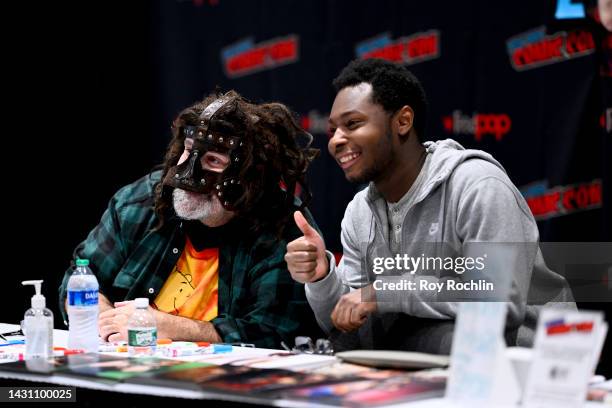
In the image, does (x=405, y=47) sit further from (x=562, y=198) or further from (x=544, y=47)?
(x=562, y=198)

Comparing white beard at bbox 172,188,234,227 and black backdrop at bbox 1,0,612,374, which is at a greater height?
black backdrop at bbox 1,0,612,374

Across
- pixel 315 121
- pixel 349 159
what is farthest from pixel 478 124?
pixel 349 159

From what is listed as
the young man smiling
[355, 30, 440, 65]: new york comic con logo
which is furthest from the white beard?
[355, 30, 440, 65]: new york comic con logo

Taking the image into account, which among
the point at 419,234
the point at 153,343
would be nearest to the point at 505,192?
the point at 419,234

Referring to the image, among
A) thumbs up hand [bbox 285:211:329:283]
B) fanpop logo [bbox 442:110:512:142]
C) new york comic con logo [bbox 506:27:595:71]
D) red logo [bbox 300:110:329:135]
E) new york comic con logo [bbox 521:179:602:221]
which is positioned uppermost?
new york comic con logo [bbox 506:27:595:71]

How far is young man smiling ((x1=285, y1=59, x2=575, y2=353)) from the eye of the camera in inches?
116

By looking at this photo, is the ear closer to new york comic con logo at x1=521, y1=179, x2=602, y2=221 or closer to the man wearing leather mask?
the man wearing leather mask

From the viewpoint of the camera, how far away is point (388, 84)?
3266 mm

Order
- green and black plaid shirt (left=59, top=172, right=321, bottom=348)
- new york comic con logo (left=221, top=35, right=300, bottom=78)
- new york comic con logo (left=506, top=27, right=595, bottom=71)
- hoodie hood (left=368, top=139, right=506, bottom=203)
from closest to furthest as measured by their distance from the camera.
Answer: hoodie hood (left=368, top=139, right=506, bottom=203)
green and black plaid shirt (left=59, top=172, right=321, bottom=348)
new york comic con logo (left=506, top=27, right=595, bottom=71)
new york comic con logo (left=221, top=35, right=300, bottom=78)

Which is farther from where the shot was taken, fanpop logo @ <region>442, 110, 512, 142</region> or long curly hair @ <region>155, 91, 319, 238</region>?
fanpop logo @ <region>442, 110, 512, 142</region>

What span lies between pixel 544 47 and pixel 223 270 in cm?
185

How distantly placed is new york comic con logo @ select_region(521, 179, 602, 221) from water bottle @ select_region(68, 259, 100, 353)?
7.20 feet

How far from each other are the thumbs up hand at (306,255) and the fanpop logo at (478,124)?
1673 mm

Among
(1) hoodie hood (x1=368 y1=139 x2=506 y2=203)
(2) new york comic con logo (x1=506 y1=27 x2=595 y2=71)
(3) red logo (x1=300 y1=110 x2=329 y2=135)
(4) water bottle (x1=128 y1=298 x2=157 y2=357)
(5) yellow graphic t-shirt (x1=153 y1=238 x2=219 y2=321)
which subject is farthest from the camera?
(3) red logo (x1=300 y1=110 x2=329 y2=135)
